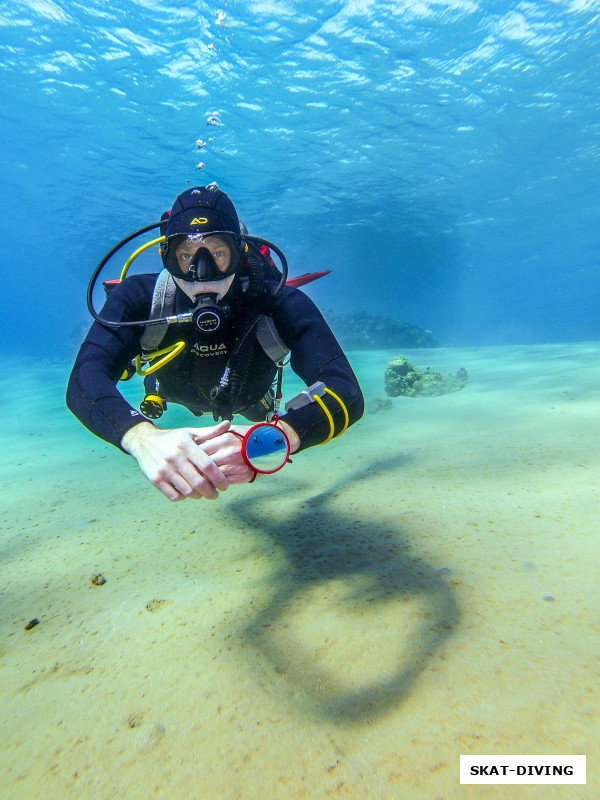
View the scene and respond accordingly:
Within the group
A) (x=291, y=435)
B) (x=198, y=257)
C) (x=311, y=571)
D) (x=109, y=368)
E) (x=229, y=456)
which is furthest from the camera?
(x=198, y=257)

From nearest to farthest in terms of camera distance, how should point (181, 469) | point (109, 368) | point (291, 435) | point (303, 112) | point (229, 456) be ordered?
point (181, 469)
point (229, 456)
point (291, 435)
point (109, 368)
point (303, 112)

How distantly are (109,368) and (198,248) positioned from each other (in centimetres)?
122

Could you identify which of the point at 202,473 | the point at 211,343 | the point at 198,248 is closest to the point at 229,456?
the point at 202,473

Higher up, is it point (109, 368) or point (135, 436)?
point (109, 368)

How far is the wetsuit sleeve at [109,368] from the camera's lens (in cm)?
A: 204

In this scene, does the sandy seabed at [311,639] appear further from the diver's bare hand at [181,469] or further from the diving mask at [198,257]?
the diving mask at [198,257]

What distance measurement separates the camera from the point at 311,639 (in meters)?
1.67

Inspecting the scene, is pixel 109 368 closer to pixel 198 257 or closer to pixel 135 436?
pixel 135 436

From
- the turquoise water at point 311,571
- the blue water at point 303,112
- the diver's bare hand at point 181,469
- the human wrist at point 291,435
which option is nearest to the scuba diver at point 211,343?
the human wrist at point 291,435

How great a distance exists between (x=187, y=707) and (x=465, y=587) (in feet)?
4.45

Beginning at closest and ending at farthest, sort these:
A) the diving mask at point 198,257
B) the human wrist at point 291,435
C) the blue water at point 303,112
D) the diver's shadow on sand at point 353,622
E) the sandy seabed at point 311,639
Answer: the sandy seabed at point 311,639, the diver's shadow on sand at point 353,622, the human wrist at point 291,435, the diving mask at point 198,257, the blue water at point 303,112

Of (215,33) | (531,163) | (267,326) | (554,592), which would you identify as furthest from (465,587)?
(531,163)

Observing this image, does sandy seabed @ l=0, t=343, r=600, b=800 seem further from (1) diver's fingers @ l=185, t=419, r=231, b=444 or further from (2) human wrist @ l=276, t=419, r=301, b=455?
(1) diver's fingers @ l=185, t=419, r=231, b=444

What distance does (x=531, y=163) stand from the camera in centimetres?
2408
